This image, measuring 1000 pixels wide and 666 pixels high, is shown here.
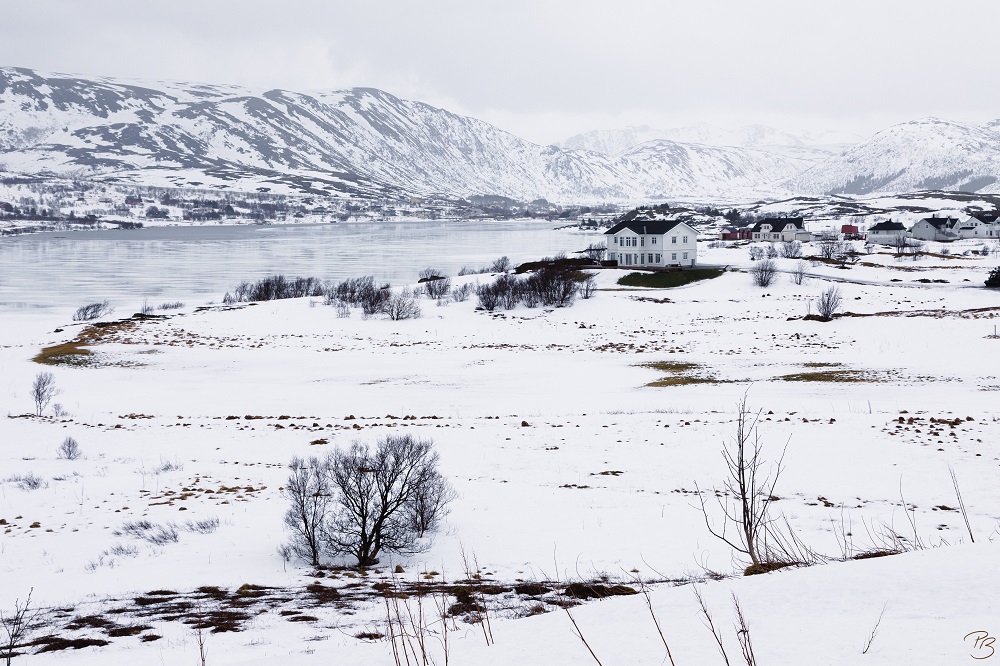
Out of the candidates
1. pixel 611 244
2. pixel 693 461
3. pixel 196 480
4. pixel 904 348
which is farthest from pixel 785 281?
pixel 196 480

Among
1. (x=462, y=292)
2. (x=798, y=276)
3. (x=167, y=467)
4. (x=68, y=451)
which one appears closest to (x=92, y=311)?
(x=462, y=292)

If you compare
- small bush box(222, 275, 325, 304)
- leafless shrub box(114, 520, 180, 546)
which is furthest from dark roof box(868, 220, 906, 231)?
leafless shrub box(114, 520, 180, 546)

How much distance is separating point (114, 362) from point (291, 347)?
10.7 metres

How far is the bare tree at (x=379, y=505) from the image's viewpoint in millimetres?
12523

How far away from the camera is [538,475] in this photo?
18469 millimetres

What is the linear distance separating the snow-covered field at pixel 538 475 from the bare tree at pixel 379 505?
745 millimetres

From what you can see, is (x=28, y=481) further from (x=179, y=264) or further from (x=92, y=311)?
(x=179, y=264)

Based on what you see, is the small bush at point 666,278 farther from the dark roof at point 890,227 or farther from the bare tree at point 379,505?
the dark roof at point 890,227

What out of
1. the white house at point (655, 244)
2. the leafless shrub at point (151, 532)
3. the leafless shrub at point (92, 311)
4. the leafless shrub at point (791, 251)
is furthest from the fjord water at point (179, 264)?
the leafless shrub at point (151, 532)

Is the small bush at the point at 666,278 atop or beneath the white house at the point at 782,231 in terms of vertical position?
beneath

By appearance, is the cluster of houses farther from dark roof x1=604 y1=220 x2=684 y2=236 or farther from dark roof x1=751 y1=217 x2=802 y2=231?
dark roof x1=604 y1=220 x2=684 y2=236

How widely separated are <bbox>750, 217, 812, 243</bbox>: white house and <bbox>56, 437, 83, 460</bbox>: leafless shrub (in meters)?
127

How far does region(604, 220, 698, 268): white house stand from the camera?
82.0 m

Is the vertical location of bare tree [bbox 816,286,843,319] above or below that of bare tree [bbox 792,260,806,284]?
below
